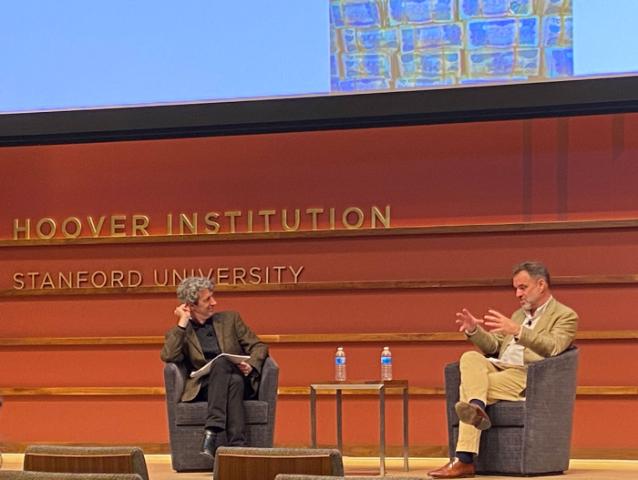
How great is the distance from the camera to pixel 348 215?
777 cm

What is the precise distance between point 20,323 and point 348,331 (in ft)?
7.23

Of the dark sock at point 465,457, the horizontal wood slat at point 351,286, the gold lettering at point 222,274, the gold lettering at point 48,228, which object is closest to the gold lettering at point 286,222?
the horizontal wood slat at point 351,286

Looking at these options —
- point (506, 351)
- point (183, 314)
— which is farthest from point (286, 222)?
point (506, 351)

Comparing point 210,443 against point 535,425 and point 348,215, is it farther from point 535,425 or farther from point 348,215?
point 348,215

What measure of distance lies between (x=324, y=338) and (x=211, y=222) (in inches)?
41.4

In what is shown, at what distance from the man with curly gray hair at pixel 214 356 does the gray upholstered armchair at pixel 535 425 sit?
1147mm

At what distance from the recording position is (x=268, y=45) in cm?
730

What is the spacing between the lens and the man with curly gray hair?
6.62 meters

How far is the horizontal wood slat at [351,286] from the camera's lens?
7352mm

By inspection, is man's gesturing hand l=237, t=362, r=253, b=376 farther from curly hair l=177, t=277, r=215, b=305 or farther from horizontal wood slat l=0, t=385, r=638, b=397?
horizontal wood slat l=0, t=385, r=638, b=397

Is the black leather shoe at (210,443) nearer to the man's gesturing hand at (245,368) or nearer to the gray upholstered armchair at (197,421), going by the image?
the gray upholstered armchair at (197,421)

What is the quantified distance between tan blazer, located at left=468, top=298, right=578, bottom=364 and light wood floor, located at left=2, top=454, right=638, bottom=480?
2.12 feet

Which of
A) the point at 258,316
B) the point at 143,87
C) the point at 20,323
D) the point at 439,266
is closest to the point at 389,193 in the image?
the point at 439,266

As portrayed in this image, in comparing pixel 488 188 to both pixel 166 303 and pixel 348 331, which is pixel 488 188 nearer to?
pixel 348 331
